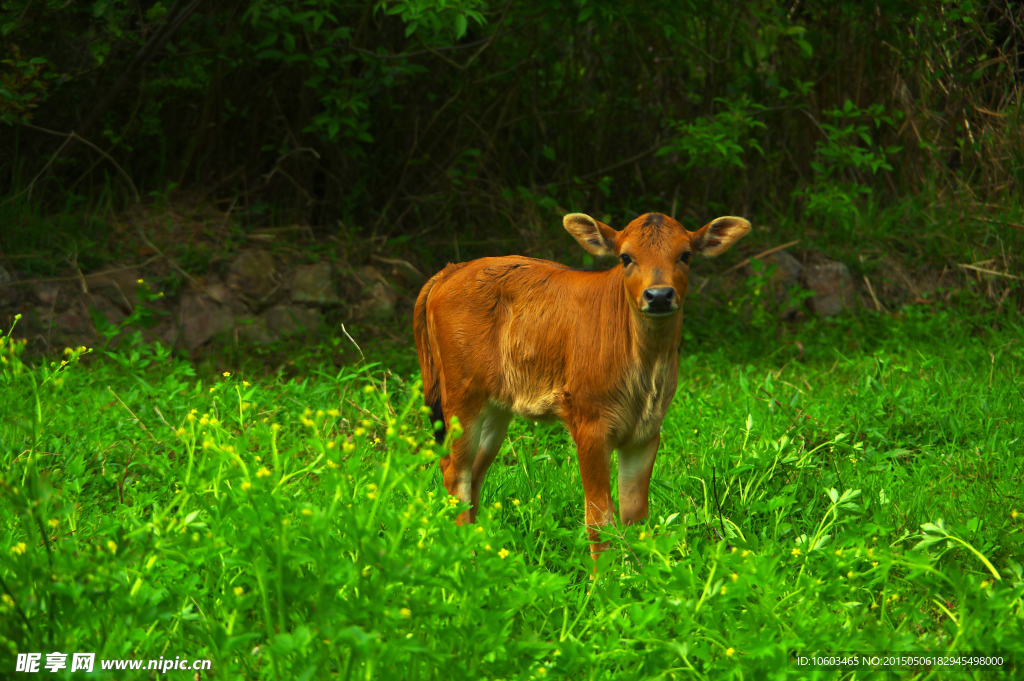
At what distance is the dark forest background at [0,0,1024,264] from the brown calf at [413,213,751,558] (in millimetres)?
2951

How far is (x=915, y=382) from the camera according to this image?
5980 millimetres

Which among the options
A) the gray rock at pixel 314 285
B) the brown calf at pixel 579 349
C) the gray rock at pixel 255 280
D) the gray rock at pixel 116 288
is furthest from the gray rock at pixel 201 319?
the brown calf at pixel 579 349

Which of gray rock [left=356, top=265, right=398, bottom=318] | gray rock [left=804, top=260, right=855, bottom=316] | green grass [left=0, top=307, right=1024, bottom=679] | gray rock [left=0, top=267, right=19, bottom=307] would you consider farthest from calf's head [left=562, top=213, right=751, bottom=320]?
gray rock [left=0, top=267, right=19, bottom=307]

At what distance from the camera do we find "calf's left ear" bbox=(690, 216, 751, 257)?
4133mm

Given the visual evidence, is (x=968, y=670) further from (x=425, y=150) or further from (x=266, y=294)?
(x=425, y=150)

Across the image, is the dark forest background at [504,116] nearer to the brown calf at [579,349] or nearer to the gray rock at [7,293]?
the gray rock at [7,293]

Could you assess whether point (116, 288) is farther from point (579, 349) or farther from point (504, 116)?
point (579, 349)

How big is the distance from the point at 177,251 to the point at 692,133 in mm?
4615

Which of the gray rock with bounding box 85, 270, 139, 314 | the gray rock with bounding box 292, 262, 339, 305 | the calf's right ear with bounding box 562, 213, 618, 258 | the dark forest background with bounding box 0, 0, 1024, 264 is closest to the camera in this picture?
the calf's right ear with bounding box 562, 213, 618, 258

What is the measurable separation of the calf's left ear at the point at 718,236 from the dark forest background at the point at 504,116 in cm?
286

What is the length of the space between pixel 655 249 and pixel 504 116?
18.3 feet

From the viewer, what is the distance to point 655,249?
3812mm

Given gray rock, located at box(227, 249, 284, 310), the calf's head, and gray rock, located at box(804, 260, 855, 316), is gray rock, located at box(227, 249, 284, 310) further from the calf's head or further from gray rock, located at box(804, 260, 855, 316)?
gray rock, located at box(804, 260, 855, 316)

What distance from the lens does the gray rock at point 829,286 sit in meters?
8.40
